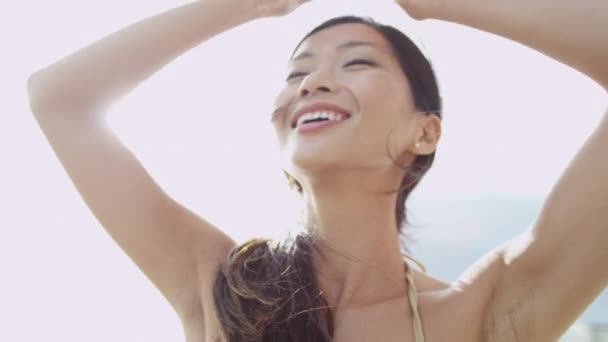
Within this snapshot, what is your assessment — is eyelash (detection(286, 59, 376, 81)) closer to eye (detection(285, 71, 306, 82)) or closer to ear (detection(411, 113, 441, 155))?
eye (detection(285, 71, 306, 82))

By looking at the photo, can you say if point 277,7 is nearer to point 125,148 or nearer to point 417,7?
point 417,7

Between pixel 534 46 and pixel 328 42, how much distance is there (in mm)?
610

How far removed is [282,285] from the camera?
6.95 ft

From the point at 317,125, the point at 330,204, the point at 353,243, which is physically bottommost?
the point at 353,243

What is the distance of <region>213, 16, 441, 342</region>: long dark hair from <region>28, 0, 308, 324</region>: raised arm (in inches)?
3.6

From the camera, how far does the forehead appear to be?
223 centimetres

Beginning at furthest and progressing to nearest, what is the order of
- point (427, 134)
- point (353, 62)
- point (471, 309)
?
point (427, 134) → point (353, 62) → point (471, 309)

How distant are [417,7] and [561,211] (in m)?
0.63

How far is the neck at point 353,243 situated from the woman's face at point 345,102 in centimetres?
10

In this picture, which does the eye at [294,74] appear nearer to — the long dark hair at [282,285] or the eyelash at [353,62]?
the eyelash at [353,62]

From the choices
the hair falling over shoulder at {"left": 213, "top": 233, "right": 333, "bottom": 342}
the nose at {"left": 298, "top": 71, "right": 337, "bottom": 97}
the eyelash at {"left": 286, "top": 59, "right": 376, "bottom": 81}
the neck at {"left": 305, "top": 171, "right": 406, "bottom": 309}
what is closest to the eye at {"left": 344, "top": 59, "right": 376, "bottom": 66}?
the eyelash at {"left": 286, "top": 59, "right": 376, "bottom": 81}

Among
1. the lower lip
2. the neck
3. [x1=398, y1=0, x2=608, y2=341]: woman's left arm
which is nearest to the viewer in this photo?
[x1=398, y1=0, x2=608, y2=341]: woman's left arm

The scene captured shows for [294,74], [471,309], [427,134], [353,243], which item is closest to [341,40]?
[294,74]

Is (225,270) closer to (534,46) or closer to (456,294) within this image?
(456,294)
